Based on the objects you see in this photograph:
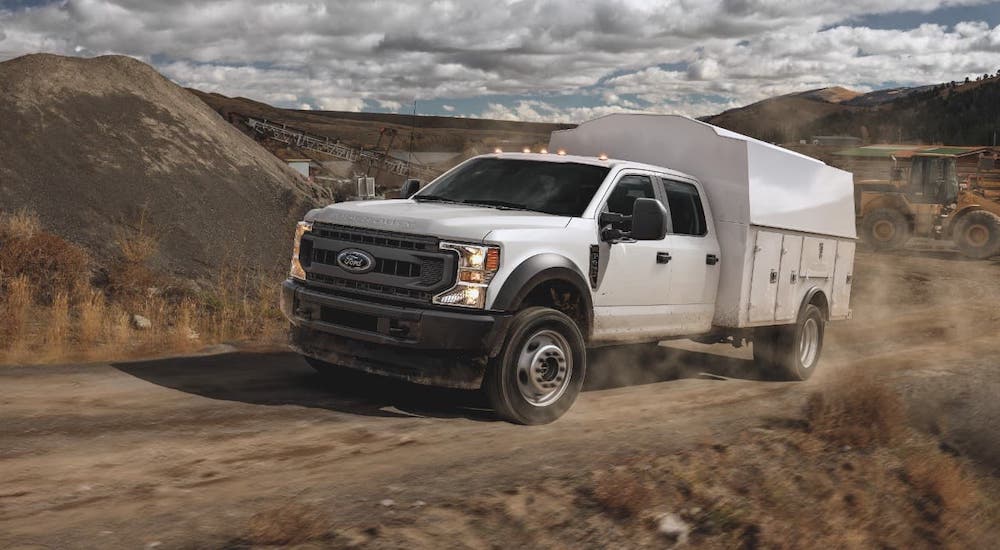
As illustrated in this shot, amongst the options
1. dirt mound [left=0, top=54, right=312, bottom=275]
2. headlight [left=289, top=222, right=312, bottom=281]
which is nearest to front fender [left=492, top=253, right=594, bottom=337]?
headlight [left=289, top=222, right=312, bottom=281]

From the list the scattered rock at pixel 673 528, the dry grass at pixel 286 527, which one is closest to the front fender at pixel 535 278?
the scattered rock at pixel 673 528

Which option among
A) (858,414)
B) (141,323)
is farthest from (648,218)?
(141,323)

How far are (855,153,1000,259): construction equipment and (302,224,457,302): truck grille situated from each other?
75.3 feet

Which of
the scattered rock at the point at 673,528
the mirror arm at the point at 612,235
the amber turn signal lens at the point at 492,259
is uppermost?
the mirror arm at the point at 612,235

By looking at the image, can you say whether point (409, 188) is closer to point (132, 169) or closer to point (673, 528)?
point (673, 528)

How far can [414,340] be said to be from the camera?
6.35 meters

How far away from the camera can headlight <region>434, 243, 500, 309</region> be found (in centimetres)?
634

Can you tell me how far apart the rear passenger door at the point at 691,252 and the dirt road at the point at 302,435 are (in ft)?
2.87

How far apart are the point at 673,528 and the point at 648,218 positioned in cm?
270

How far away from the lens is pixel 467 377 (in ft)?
21.2

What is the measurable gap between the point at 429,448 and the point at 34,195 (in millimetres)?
9833

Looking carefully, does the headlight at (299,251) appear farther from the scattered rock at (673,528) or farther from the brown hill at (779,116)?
the brown hill at (779,116)

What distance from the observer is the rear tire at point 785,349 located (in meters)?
9.91

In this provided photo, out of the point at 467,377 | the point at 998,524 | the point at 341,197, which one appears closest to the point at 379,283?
the point at 467,377
